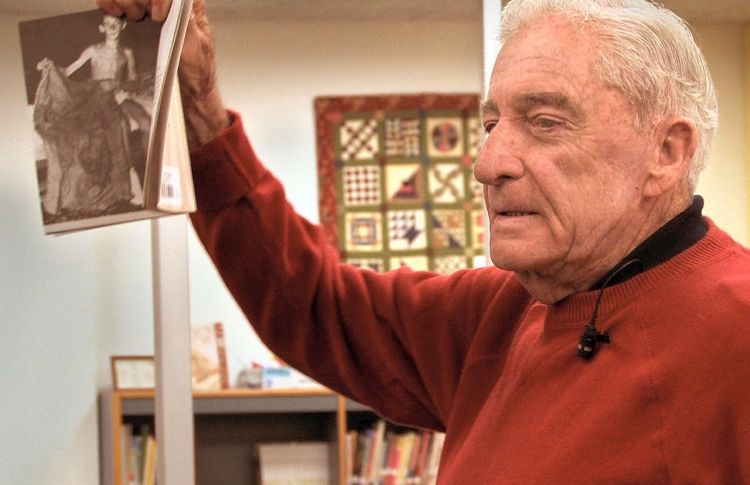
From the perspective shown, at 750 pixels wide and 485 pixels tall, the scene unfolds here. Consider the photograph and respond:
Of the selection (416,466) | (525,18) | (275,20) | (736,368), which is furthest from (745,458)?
(275,20)

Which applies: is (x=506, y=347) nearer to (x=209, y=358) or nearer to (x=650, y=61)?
(x=650, y=61)

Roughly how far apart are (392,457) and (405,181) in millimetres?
1223

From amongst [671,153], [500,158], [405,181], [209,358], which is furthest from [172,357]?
[405,181]

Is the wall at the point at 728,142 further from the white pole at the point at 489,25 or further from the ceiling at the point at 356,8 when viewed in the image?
the white pole at the point at 489,25

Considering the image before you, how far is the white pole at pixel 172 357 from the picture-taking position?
5.51ft

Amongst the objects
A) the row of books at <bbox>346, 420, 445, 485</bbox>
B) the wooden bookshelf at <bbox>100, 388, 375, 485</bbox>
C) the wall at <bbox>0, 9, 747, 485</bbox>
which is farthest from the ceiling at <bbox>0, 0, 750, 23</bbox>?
the row of books at <bbox>346, 420, 445, 485</bbox>

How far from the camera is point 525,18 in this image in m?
1.15

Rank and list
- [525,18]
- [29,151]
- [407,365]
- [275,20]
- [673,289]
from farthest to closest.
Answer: [275,20], [29,151], [407,365], [525,18], [673,289]

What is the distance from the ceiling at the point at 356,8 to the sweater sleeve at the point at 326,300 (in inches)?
121

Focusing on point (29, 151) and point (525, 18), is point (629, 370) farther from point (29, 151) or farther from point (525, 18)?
point (29, 151)

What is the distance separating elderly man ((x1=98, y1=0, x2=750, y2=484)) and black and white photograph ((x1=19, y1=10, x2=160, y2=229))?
0.05 m

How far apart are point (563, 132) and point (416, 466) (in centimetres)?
349

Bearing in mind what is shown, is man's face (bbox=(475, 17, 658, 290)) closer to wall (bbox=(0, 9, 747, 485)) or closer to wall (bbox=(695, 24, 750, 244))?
wall (bbox=(0, 9, 747, 485))

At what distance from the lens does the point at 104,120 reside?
1.21 meters
